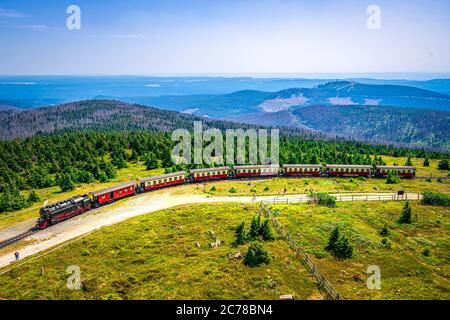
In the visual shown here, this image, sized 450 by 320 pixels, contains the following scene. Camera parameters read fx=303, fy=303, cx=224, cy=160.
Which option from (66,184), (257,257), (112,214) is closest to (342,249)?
(257,257)

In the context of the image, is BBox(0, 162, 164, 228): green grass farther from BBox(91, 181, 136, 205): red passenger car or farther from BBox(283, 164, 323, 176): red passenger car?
BBox(283, 164, 323, 176): red passenger car

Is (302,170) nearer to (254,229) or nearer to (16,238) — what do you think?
(254,229)

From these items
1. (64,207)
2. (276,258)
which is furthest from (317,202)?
(64,207)

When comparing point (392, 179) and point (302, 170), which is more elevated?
point (302, 170)

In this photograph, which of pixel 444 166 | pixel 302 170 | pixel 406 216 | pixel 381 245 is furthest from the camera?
pixel 444 166

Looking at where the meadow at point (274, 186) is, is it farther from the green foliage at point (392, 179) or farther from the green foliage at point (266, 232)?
the green foliage at point (266, 232)

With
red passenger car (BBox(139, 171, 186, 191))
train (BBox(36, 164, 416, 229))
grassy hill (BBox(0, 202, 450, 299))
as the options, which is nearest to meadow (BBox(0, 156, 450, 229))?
train (BBox(36, 164, 416, 229))
